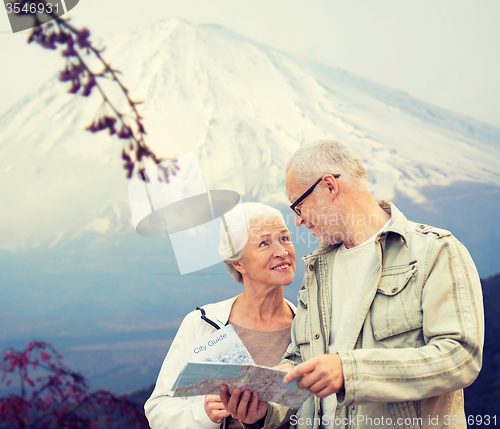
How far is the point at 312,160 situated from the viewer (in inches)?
57.2

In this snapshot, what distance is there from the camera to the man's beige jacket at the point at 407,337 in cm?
100

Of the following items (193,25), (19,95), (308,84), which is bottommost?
(308,84)

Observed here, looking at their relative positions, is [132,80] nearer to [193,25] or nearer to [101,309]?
[193,25]

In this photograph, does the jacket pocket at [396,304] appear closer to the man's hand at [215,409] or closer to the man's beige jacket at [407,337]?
the man's beige jacket at [407,337]

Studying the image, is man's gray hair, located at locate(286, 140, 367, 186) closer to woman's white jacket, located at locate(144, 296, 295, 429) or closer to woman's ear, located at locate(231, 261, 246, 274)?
woman's ear, located at locate(231, 261, 246, 274)

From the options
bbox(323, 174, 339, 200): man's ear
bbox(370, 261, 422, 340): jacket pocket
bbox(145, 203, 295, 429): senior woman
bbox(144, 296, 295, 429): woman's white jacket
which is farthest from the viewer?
bbox(145, 203, 295, 429): senior woman

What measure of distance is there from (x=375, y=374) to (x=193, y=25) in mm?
3612

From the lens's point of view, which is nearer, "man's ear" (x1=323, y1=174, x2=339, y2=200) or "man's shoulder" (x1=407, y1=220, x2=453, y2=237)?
"man's shoulder" (x1=407, y1=220, x2=453, y2=237)

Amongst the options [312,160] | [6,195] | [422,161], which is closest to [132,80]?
[6,195]

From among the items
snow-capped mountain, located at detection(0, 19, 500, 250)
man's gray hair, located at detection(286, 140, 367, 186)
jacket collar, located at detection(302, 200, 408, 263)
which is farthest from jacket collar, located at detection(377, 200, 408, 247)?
snow-capped mountain, located at detection(0, 19, 500, 250)

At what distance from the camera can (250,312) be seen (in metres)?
1.81

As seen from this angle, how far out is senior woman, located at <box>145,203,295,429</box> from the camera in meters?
1.65

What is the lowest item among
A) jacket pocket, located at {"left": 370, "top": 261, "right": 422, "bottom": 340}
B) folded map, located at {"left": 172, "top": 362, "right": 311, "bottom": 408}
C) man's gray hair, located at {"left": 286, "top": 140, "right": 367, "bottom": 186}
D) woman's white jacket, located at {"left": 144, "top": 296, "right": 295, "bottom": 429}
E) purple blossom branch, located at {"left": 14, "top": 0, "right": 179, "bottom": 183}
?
woman's white jacket, located at {"left": 144, "top": 296, "right": 295, "bottom": 429}

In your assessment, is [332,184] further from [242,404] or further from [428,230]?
[242,404]
